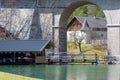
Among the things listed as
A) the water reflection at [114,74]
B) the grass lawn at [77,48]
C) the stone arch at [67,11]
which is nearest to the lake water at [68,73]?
the water reflection at [114,74]

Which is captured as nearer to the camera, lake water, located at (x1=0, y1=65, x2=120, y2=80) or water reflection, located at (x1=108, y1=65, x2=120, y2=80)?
water reflection, located at (x1=108, y1=65, x2=120, y2=80)

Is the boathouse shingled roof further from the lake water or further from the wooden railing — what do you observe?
the lake water

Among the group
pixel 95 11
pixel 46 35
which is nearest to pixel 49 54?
pixel 46 35

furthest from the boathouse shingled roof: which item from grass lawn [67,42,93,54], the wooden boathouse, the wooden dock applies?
grass lawn [67,42,93,54]

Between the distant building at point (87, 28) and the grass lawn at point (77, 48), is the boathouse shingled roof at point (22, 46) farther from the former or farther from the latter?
the distant building at point (87, 28)

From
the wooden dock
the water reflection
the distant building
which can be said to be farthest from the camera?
the distant building

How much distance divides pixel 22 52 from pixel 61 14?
7418 mm

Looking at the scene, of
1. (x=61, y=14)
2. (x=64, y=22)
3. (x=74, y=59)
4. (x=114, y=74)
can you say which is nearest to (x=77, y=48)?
(x=64, y=22)

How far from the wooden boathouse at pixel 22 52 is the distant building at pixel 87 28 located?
89.5ft

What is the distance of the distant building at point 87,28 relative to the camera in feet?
219

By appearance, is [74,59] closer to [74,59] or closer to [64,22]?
[74,59]

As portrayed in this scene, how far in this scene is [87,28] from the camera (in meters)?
68.4

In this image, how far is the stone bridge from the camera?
40219 millimetres

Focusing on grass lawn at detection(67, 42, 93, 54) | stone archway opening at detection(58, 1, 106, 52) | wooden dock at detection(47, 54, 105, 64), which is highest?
stone archway opening at detection(58, 1, 106, 52)
